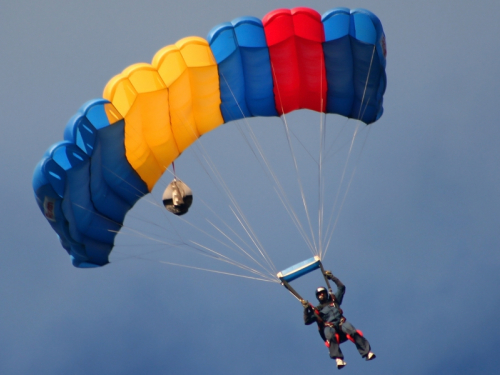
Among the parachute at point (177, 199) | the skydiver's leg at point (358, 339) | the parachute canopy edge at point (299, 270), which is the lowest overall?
the skydiver's leg at point (358, 339)

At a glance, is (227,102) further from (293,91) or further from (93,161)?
(93,161)

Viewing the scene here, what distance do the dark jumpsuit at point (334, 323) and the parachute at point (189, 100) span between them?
12.2 ft

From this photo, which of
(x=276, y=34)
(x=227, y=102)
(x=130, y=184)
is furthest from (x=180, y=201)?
(x=276, y=34)

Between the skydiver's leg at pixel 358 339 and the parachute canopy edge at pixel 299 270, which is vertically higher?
the parachute canopy edge at pixel 299 270

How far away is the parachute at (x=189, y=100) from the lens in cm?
1522

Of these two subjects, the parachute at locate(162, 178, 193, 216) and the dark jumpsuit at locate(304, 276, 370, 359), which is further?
the parachute at locate(162, 178, 193, 216)

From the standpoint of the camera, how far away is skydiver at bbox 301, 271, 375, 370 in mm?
14820

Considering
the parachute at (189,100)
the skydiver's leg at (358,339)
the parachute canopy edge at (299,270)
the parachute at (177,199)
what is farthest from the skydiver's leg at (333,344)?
the parachute at (189,100)

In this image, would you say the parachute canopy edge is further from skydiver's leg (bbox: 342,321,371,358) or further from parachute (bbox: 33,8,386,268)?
parachute (bbox: 33,8,386,268)

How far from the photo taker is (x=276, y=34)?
53.3ft

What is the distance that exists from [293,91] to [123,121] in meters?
3.38

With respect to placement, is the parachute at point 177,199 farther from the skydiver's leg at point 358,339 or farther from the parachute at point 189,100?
the skydiver's leg at point 358,339

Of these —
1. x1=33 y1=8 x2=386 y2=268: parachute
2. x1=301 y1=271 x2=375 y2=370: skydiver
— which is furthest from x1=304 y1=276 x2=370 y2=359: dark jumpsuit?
x1=33 y1=8 x2=386 y2=268: parachute

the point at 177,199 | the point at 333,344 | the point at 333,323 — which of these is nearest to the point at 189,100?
the point at 177,199
